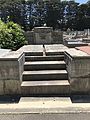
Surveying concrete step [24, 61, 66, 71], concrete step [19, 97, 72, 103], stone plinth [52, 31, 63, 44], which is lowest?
concrete step [19, 97, 72, 103]

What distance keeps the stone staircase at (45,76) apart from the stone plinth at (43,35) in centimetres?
747

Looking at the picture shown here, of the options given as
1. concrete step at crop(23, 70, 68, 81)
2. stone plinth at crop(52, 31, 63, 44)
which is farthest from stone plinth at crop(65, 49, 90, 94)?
stone plinth at crop(52, 31, 63, 44)

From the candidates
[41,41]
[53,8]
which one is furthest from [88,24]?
[41,41]

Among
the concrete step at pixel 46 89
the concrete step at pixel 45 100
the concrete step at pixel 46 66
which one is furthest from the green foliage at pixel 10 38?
the concrete step at pixel 45 100

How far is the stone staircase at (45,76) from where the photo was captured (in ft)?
19.0

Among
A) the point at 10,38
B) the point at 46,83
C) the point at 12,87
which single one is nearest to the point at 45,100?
the point at 46,83

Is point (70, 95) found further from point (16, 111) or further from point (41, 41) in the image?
point (41, 41)

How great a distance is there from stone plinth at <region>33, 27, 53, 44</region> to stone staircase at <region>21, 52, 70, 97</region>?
24.5ft

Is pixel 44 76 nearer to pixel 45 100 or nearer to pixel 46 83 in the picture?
pixel 46 83

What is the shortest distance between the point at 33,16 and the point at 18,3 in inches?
260

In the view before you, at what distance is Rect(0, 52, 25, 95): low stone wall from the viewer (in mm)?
5727

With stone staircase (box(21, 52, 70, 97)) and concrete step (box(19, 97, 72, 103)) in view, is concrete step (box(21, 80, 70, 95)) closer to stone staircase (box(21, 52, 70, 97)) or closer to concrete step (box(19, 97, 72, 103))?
stone staircase (box(21, 52, 70, 97))

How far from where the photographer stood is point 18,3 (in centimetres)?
8169

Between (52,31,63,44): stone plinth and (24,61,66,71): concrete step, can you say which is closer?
(24,61,66,71): concrete step
